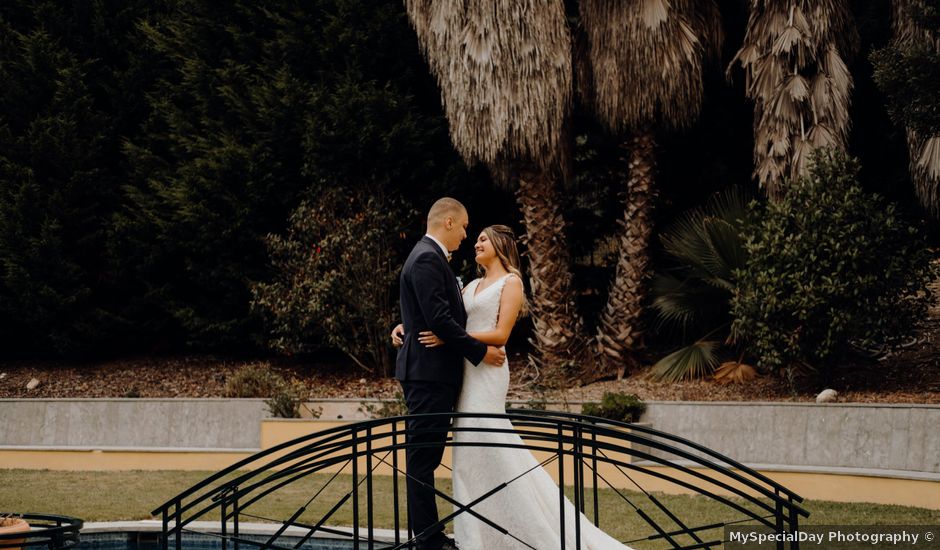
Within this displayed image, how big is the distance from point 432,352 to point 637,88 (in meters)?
9.06

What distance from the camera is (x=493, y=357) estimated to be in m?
6.16

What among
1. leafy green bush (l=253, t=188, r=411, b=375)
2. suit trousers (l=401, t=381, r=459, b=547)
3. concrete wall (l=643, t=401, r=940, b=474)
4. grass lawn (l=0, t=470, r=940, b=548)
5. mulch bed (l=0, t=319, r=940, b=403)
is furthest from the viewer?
leafy green bush (l=253, t=188, r=411, b=375)

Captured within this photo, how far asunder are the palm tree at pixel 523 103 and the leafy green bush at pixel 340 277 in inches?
102

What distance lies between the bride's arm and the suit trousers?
0.37 m

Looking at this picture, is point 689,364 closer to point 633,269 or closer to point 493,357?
point 633,269

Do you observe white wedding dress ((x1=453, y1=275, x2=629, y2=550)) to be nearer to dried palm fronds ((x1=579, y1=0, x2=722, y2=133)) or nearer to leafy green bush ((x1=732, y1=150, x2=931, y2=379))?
leafy green bush ((x1=732, y1=150, x2=931, y2=379))

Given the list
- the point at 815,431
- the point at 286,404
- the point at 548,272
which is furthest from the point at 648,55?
the point at 286,404

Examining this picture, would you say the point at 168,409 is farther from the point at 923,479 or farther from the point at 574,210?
the point at 923,479

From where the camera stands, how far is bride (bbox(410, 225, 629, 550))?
6102mm

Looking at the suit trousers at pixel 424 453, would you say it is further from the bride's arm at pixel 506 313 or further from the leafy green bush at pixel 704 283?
the leafy green bush at pixel 704 283

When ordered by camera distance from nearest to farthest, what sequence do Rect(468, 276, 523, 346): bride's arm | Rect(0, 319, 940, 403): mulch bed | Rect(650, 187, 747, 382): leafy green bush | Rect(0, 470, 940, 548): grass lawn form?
1. Rect(468, 276, 523, 346): bride's arm
2. Rect(0, 470, 940, 548): grass lawn
3. Rect(0, 319, 940, 403): mulch bed
4. Rect(650, 187, 747, 382): leafy green bush

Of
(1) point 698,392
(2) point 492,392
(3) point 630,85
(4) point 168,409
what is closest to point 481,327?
(2) point 492,392

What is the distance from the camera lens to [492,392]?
623 centimetres

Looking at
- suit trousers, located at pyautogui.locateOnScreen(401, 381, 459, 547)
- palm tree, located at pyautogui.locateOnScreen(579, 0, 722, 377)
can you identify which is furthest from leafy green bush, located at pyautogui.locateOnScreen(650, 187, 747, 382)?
suit trousers, located at pyautogui.locateOnScreen(401, 381, 459, 547)
